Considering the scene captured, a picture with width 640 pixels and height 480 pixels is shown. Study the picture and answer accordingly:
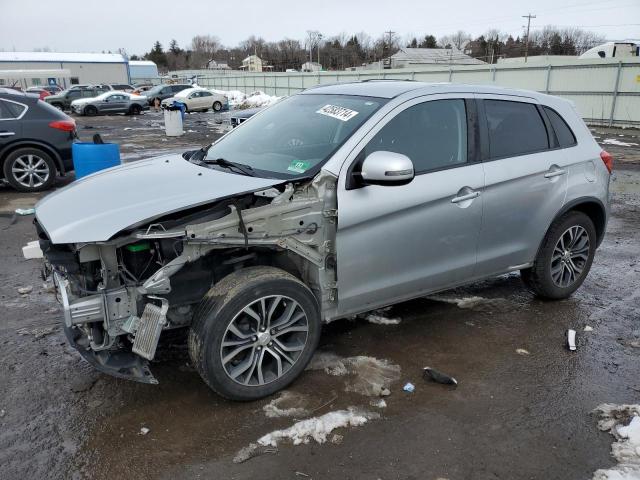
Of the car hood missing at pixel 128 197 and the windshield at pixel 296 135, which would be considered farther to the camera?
the windshield at pixel 296 135

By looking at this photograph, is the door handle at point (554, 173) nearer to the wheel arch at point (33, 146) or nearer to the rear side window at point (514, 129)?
the rear side window at point (514, 129)

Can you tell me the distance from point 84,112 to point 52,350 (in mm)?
30370

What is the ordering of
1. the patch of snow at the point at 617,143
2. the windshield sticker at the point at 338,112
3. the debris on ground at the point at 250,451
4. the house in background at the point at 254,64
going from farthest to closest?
the house in background at the point at 254,64 → the patch of snow at the point at 617,143 → the windshield sticker at the point at 338,112 → the debris on ground at the point at 250,451

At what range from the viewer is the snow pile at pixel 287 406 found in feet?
10.3

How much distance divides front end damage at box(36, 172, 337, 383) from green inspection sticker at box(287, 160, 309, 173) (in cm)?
15

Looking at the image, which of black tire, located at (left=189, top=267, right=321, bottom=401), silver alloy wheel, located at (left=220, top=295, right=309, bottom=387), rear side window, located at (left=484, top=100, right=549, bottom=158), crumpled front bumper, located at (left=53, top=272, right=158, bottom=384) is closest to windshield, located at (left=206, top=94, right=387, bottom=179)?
black tire, located at (left=189, top=267, right=321, bottom=401)

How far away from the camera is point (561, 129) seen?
177 inches

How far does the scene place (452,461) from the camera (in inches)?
109

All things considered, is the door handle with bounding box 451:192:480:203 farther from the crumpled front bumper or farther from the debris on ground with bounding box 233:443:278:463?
the crumpled front bumper

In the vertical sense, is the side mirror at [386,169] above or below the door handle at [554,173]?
above

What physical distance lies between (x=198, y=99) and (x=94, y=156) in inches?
1090

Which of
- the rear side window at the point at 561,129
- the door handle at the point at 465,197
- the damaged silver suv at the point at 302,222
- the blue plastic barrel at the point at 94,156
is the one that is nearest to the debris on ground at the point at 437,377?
the damaged silver suv at the point at 302,222

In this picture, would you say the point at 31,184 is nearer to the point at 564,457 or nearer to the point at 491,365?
the point at 491,365

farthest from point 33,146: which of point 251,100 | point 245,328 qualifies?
point 251,100
